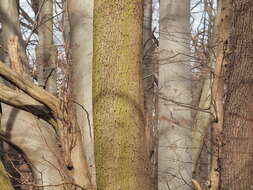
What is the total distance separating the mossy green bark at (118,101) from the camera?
3033 mm

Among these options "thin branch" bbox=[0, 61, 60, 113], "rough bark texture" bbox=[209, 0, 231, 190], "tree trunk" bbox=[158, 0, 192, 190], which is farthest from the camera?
"tree trunk" bbox=[158, 0, 192, 190]

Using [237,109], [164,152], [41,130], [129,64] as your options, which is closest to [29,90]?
[41,130]

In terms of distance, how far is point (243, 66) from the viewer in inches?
186

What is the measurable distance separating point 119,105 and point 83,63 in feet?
3.60

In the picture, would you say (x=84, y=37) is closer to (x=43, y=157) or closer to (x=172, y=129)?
(x=43, y=157)

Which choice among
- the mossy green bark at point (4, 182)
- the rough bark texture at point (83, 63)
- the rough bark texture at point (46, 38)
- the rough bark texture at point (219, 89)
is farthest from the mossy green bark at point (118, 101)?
the rough bark texture at point (46, 38)

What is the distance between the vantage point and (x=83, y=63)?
13.2 ft

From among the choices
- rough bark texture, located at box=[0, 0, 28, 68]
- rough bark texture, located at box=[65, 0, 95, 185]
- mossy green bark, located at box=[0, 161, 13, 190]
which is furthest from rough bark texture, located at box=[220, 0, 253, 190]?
rough bark texture, located at box=[0, 0, 28, 68]

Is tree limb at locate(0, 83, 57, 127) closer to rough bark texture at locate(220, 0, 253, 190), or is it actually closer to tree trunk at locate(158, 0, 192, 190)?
tree trunk at locate(158, 0, 192, 190)

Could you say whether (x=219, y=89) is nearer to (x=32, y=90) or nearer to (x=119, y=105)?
(x=119, y=105)

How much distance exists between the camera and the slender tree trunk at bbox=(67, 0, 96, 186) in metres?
3.96

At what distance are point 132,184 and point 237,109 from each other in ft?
6.67

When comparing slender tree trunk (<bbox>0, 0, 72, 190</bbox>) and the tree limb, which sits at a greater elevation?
the tree limb

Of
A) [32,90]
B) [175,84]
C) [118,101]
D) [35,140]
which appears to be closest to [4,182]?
[35,140]
